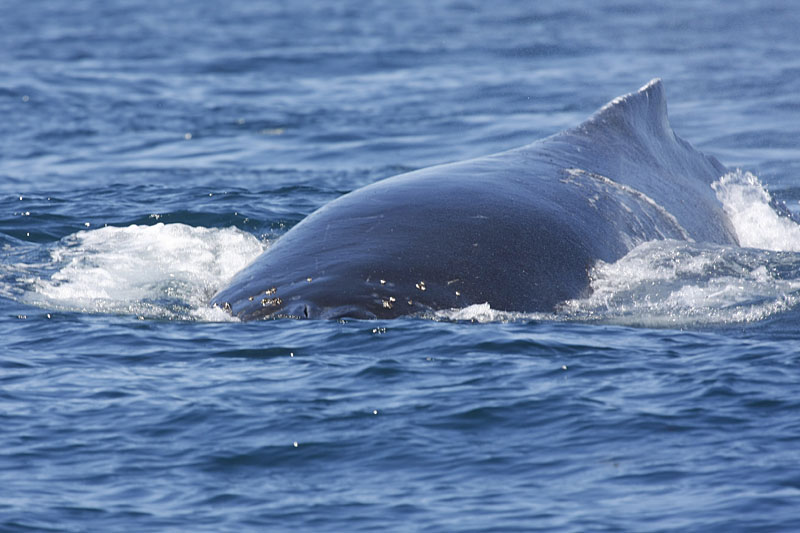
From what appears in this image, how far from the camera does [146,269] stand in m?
12.5

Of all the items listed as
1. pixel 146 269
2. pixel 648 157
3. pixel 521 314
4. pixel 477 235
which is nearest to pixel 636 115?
pixel 648 157

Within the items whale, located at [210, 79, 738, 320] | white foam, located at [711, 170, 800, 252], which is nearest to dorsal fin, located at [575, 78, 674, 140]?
whale, located at [210, 79, 738, 320]

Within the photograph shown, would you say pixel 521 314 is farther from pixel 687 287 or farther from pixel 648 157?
pixel 648 157

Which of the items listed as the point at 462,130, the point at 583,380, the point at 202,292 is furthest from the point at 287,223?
the point at 462,130

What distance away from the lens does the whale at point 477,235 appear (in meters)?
9.53

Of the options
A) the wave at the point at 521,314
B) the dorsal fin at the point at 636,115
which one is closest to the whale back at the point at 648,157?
the dorsal fin at the point at 636,115

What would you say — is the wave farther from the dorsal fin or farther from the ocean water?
the dorsal fin

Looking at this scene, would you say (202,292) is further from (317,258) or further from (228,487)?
(228,487)

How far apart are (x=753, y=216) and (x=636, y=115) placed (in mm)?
1971

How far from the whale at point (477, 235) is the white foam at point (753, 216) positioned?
1.11m

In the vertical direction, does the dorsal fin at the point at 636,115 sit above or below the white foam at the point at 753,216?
above

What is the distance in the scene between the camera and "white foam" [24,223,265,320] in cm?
1102

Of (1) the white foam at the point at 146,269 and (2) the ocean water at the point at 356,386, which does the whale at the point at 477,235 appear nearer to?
(2) the ocean water at the point at 356,386

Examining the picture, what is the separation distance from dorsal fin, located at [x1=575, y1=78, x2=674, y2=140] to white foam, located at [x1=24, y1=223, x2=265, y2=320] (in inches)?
155
